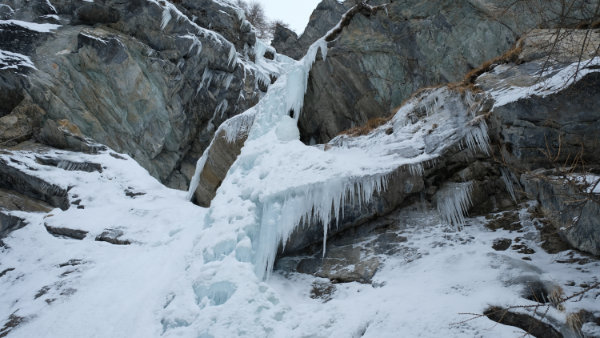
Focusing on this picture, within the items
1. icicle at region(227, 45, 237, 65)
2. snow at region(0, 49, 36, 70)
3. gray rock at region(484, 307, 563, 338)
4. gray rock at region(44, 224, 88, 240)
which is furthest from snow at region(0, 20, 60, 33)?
gray rock at region(484, 307, 563, 338)

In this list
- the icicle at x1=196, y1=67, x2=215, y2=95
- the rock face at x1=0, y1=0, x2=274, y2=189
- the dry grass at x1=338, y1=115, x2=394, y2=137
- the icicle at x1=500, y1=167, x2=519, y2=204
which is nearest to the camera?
the icicle at x1=500, y1=167, x2=519, y2=204

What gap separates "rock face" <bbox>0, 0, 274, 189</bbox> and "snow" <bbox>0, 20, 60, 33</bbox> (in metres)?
0.04

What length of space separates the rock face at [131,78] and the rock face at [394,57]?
826 centimetres

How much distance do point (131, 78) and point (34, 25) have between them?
172 inches

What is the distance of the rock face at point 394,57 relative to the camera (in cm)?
1105

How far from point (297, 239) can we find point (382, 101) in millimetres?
7144

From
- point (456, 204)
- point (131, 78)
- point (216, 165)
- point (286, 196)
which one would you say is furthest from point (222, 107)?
point (456, 204)

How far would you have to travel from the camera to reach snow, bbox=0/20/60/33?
14.4m

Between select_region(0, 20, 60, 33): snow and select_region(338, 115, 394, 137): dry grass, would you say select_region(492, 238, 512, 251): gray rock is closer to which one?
select_region(338, 115, 394, 137): dry grass

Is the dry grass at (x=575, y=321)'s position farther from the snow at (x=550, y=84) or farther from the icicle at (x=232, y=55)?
the icicle at (x=232, y=55)

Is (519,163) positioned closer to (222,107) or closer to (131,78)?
(131,78)

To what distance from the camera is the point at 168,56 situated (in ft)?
57.8

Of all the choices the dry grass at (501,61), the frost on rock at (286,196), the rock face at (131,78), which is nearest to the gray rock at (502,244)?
the frost on rock at (286,196)

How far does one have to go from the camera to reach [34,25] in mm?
15109
